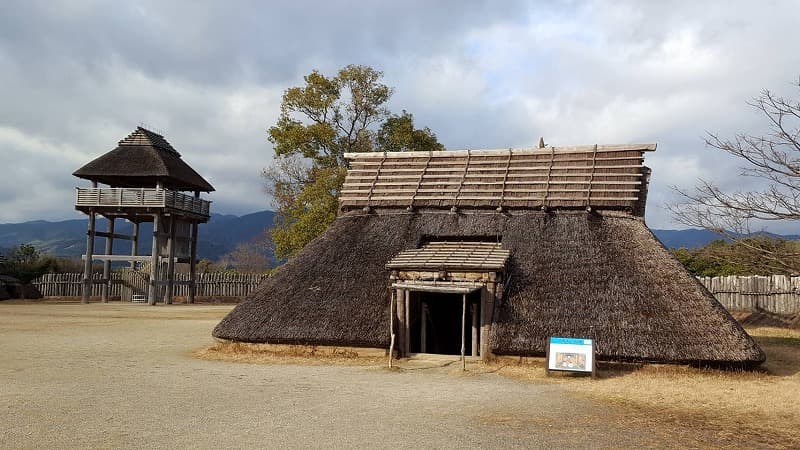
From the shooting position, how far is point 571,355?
38.3ft

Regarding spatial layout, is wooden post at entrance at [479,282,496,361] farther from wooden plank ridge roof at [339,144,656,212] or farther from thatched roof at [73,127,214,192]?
thatched roof at [73,127,214,192]

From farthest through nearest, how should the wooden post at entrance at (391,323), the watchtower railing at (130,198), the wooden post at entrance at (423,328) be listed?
1. the watchtower railing at (130,198)
2. the wooden post at entrance at (423,328)
3. the wooden post at entrance at (391,323)

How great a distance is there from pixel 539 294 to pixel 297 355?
222 inches

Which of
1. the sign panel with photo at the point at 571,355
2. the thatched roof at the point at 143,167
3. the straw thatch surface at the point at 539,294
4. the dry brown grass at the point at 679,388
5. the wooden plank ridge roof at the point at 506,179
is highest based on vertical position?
the thatched roof at the point at 143,167

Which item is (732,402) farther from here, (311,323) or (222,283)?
(222,283)

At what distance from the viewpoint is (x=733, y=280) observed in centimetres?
2584

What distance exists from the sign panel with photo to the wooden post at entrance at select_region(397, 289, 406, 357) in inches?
136

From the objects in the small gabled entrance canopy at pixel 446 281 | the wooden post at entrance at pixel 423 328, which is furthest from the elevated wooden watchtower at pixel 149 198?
the small gabled entrance canopy at pixel 446 281

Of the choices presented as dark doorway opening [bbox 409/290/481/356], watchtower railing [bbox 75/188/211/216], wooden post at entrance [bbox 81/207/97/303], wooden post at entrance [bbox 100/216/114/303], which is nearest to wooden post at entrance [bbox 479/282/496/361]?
dark doorway opening [bbox 409/290/481/356]

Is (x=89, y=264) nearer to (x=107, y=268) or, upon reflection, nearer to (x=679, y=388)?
(x=107, y=268)

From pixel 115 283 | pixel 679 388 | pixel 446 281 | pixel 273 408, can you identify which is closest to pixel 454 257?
pixel 446 281

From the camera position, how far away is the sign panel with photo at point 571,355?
11.6 meters

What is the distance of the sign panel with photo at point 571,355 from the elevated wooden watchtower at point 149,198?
27.7 meters

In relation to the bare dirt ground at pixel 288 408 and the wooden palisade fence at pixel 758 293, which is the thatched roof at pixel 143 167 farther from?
the wooden palisade fence at pixel 758 293
